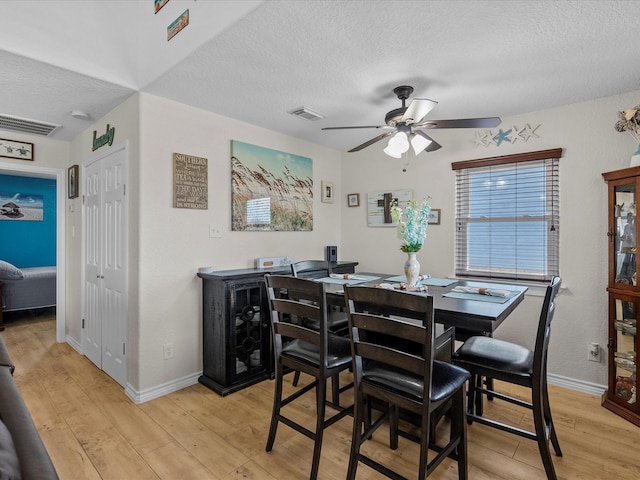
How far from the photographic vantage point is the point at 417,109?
2055 millimetres

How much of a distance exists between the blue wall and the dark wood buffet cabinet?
4945 mm

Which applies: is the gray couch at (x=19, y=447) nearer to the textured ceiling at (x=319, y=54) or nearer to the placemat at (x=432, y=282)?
the textured ceiling at (x=319, y=54)

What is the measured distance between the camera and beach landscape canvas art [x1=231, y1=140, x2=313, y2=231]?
314 centimetres

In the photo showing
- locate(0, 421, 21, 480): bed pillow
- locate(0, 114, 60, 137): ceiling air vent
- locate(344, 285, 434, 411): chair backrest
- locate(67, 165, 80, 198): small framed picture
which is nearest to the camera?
locate(0, 421, 21, 480): bed pillow

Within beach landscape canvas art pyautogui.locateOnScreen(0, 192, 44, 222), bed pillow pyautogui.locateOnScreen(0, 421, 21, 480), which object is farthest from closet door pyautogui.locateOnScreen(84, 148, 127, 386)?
beach landscape canvas art pyautogui.locateOnScreen(0, 192, 44, 222)

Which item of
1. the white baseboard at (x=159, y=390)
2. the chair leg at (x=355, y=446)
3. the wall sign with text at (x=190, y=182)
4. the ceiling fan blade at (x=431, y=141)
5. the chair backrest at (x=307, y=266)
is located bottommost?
the white baseboard at (x=159, y=390)

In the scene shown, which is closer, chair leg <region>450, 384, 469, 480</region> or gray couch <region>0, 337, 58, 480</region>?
gray couch <region>0, 337, 58, 480</region>

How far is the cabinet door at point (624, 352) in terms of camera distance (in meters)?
2.28

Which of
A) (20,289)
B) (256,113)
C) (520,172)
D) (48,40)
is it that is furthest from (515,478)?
(20,289)

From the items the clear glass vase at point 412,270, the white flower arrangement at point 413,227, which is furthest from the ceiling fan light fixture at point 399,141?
the clear glass vase at point 412,270

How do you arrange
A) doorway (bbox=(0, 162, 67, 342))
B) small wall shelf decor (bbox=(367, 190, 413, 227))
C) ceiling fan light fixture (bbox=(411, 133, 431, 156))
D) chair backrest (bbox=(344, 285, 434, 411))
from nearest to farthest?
chair backrest (bbox=(344, 285, 434, 411))
ceiling fan light fixture (bbox=(411, 133, 431, 156))
small wall shelf decor (bbox=(367, 190, 413, 227))
doorway (bbox=(0, 162, 67, 342))

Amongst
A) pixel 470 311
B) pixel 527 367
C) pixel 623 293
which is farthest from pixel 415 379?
pixel 623 293

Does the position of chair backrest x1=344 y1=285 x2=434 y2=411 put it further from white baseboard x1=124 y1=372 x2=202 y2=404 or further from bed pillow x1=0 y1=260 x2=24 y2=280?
bed pillow x1=0 y1=260 x2=24 y2=280

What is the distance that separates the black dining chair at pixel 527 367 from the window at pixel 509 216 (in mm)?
1199
